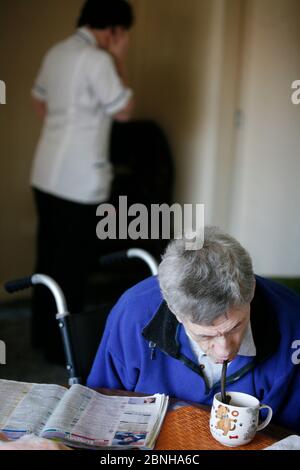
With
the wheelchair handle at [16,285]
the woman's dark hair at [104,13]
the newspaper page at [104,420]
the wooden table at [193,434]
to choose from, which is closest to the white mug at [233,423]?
the wooden table at [193,434]

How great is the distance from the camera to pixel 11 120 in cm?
328

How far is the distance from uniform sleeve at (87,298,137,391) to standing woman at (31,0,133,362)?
1199 mm

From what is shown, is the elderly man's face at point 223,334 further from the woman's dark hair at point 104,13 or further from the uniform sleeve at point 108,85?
the woman's dark hair at point 104,13

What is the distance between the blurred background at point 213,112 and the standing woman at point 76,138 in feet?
2.15

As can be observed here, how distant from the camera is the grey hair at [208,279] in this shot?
110cm

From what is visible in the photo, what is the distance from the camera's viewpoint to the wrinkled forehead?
1.13m

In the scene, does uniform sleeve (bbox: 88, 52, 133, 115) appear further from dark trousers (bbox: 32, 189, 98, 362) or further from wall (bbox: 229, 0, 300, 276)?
wall (bbox: 229, 0, 300, 276)

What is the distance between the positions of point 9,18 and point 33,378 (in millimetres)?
1844

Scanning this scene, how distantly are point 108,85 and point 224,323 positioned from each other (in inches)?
60.2

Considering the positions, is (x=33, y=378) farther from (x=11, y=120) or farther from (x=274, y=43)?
(x=274, y=43)

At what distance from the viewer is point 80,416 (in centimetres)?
117

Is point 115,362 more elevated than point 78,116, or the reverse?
point 78,116

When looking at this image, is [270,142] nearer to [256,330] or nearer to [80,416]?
[256,330]

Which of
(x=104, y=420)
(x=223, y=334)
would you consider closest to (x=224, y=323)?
(x=223, y=334)
